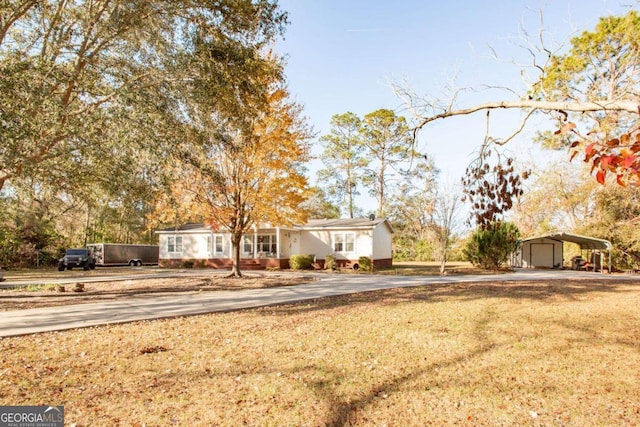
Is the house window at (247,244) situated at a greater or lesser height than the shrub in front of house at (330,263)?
greater

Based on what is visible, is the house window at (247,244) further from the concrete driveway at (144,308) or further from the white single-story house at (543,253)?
the white single-story house at (543,253)

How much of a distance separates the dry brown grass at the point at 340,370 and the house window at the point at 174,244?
934 inches

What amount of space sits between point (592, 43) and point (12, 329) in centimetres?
2060

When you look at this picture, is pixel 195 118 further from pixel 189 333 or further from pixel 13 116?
pixel 189 333

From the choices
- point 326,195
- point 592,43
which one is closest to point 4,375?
point 592,43

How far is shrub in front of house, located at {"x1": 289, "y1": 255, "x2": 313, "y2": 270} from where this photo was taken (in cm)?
2700

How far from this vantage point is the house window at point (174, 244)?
104 ft

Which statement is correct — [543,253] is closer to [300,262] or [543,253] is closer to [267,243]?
[300,262]

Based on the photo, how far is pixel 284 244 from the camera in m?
29.1

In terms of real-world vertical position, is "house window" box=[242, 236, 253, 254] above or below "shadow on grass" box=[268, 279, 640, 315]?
above

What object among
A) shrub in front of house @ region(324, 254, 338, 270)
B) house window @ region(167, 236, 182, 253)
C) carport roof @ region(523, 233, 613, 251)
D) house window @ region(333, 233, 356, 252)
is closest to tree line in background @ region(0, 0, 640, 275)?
shrub in front of house @ region(324, 254, 338, 270)

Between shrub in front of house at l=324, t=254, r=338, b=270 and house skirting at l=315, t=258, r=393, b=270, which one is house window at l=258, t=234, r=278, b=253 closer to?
house skirting at l=315, t=258, r=393, b=270

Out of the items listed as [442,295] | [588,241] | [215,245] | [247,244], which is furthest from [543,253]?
[215,245]

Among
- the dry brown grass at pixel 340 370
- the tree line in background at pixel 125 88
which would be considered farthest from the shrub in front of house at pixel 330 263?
the dry brown grass at pixel 340 370
